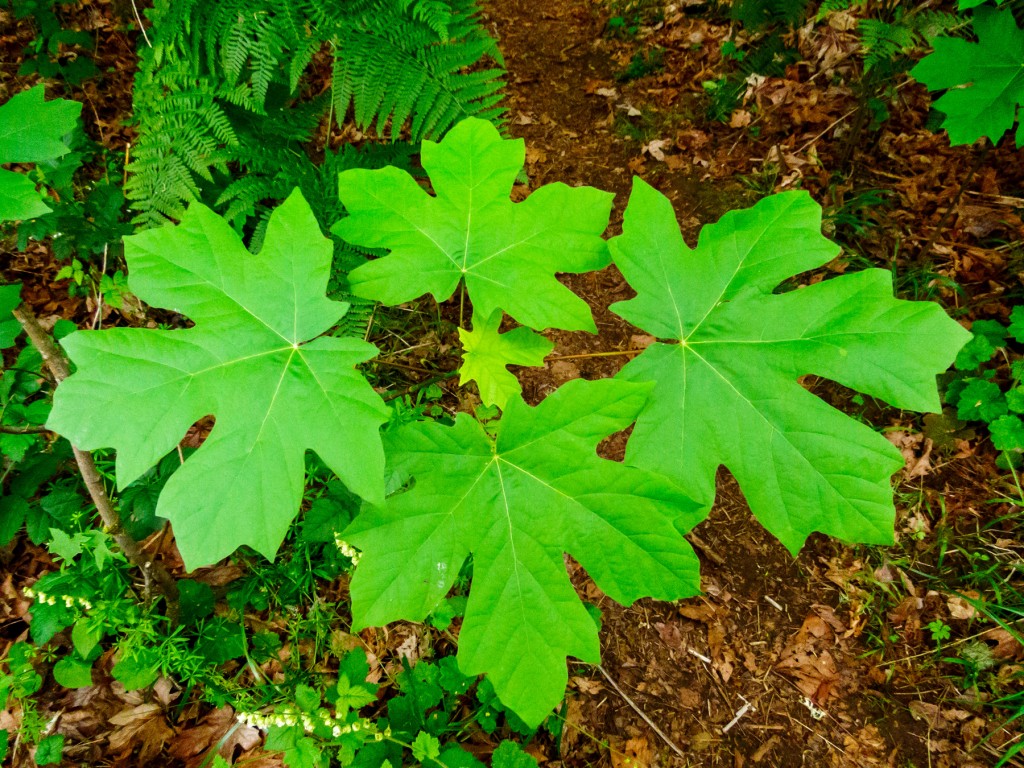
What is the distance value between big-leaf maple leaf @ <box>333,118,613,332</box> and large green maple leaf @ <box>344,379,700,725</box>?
0.29 m

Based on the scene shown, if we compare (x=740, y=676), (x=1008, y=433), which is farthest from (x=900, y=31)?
(x=740, y=676)

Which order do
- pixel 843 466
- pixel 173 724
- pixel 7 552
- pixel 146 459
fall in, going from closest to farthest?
pixel 146 459
pixel 843 466
pixel 173 724
pixel 7 552

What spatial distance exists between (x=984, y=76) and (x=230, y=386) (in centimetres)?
334

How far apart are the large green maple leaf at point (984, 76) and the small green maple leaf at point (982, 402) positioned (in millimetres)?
1219

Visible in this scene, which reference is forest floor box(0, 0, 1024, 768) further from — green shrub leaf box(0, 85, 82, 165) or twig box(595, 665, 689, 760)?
green shrub leaf box(0, 85, 82, 165)

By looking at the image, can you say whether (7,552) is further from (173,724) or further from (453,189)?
(453,189)

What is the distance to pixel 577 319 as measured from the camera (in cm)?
142

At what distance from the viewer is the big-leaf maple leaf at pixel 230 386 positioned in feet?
3.65

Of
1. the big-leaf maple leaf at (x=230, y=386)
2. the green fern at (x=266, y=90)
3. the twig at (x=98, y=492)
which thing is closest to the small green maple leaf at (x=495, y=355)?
the big-leaf maple leaf at (x=230, y=386)

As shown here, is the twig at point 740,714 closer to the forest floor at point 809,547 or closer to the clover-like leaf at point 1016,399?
the forest floor at point 809,547

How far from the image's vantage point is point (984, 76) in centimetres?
256

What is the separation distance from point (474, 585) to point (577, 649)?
25 cm

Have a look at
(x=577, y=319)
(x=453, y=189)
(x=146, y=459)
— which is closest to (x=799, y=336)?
(x=577, y=319)

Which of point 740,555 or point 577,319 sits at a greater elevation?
point 577,319
